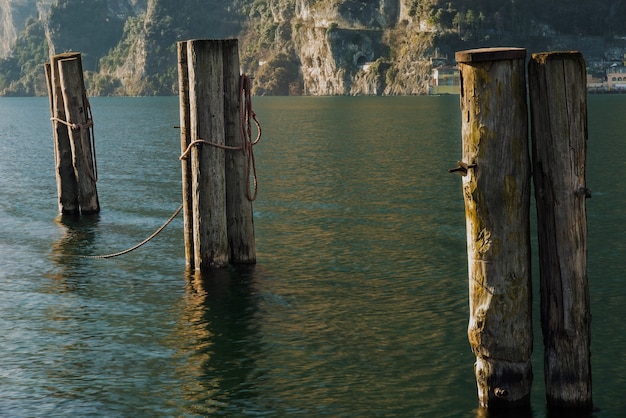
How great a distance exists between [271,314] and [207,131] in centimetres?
366

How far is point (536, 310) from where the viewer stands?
58.0 ft

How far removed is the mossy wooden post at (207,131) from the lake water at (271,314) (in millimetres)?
1378

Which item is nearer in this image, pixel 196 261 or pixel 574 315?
pixel 574 315

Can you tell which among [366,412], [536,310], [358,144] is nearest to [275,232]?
[536,310]

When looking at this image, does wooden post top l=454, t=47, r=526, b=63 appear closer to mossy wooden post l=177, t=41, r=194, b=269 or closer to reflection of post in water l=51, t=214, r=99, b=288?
mossy wooden post l=177, t=41, r=194, b=269

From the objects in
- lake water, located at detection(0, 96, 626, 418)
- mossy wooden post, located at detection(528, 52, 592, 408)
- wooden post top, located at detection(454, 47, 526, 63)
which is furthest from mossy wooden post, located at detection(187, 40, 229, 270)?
mossy wooden post, located at detection(528, 52, 592, 408)

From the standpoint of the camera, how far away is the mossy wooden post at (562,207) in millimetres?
10820

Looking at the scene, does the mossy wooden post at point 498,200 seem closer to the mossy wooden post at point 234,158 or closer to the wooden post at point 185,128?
the mossy wooden post at point 234,158

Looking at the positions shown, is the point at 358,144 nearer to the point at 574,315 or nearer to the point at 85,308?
the point at 85,308

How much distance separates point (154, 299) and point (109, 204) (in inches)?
572

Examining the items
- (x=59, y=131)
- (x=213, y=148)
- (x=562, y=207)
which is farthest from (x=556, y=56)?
(x=59, y=131)

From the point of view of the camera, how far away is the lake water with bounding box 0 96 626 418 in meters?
13.5

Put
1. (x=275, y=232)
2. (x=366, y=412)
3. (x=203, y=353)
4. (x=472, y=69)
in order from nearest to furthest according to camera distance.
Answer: (x=472, y=69)
(x=366, y=412)
(x=203, y=353)
(x=275, y=232)

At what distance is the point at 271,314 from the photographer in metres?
17.7
